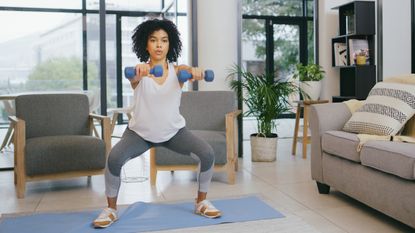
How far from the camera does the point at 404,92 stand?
9.65 feet

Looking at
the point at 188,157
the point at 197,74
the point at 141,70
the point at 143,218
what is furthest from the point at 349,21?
the point at 143,218

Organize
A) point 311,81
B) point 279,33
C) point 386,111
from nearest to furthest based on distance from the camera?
point 386,111
point 311,81
point 279,33

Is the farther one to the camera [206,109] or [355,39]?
[355,39]

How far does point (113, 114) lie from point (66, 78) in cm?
73

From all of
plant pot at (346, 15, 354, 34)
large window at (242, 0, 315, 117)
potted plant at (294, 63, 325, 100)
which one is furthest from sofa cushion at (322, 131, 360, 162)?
large window at (242, 0, 315, 117)

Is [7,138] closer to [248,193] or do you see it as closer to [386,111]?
[248,193]

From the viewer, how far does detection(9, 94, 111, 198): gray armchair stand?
337 centimetres

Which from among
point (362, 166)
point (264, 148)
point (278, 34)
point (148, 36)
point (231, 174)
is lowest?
point (231, 174)

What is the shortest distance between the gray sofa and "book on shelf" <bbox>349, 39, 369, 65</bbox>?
2000 mm

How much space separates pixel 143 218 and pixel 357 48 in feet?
11.7

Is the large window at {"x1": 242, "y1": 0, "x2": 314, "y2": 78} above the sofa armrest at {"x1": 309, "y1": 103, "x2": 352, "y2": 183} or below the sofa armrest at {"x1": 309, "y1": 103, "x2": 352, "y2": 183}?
above

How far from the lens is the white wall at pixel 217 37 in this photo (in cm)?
504

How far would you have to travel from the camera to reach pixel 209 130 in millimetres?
4172

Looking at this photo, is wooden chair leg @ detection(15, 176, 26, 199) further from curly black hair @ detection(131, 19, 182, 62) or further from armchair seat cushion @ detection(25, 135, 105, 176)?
curly black hair @ detection(131, 19, 182, 62)
